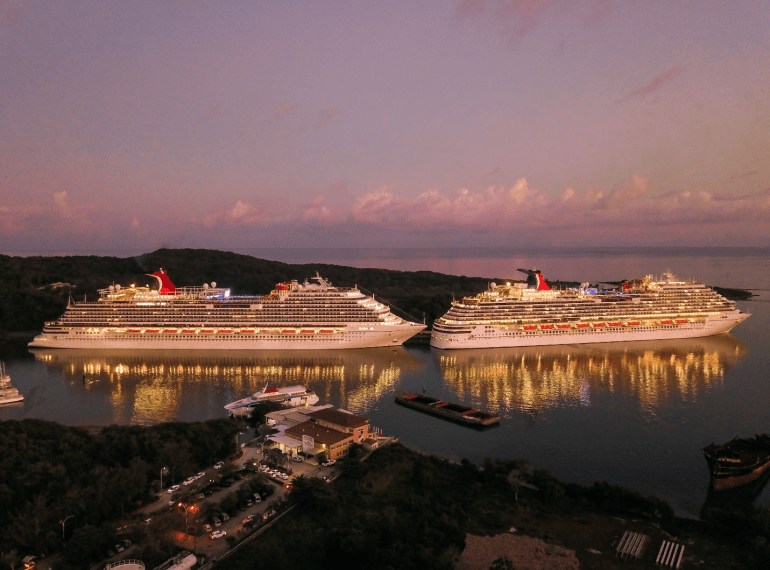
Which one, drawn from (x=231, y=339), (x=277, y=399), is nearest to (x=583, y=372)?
(x=277, y=399)

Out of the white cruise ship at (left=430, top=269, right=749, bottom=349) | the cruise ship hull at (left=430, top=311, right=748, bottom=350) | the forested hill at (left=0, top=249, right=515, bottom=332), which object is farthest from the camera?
the forested hill at (left=0, top=249, right=515, bottom=332)

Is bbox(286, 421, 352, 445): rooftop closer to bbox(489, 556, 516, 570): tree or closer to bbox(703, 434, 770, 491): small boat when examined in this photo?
bbox(489, 556, 516, 570): tree

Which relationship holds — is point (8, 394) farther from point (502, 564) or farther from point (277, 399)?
point (502, 564)

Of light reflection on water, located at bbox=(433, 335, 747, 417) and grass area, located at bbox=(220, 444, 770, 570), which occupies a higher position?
light reflection on water, located at bbox=(433, 335, 747, 417)

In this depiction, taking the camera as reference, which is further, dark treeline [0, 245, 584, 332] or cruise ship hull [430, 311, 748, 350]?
dark treeline [0, 245, 584, 332]

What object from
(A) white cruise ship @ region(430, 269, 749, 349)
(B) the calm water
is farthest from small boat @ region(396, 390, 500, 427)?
(A) white cruise ship @ region(430, 269, 749, 349)

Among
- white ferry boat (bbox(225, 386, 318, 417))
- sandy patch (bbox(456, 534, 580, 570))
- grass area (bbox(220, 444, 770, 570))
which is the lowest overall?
sandy patch (bbox(456, 534, 580, 570))

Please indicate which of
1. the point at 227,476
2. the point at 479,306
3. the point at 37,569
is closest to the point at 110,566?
the point at 37,569
